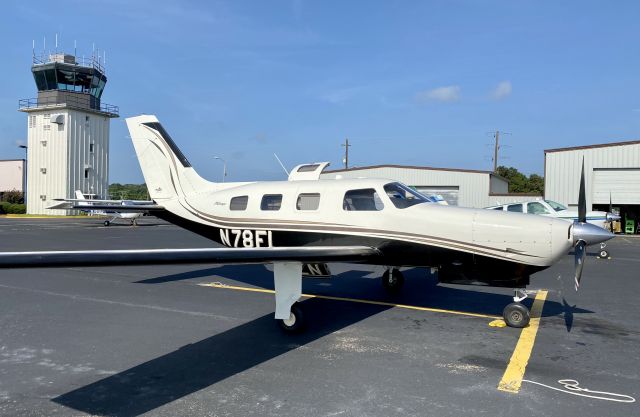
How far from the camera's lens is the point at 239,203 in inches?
359

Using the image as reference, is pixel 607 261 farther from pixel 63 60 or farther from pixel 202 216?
pixel 63 60

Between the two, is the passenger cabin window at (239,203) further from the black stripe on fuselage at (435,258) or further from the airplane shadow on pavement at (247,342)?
the airplane shadow on pavement at (247,342)

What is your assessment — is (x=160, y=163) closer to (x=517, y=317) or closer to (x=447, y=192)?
(x=517, y=317)

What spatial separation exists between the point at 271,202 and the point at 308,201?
798mm

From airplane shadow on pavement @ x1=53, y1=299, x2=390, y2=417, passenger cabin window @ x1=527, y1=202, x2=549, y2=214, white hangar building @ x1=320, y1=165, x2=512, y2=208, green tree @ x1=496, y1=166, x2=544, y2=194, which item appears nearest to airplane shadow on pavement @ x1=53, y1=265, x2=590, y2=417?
airplane shadow on pavement @ x1=53, y1=299, x2=390, y2=417

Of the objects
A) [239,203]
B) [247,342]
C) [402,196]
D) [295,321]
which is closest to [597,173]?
[402,196]

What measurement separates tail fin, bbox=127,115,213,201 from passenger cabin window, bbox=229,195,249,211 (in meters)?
1.63

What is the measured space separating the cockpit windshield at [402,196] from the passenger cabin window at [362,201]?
0.23 meters

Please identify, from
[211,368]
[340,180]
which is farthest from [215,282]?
[211,368]

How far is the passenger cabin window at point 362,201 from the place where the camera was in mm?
7738

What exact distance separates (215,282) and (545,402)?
8.10 meters

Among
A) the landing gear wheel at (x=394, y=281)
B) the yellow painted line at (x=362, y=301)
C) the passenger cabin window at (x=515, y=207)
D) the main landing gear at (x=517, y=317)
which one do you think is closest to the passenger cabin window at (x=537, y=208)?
the passenger cabin window at (x=515, y=207)

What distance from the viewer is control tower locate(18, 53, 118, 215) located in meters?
47.5

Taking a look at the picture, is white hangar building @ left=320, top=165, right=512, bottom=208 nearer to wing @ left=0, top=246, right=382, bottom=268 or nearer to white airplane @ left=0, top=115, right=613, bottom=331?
white airplane @ left=0, top=115, right=613, bottom=331
